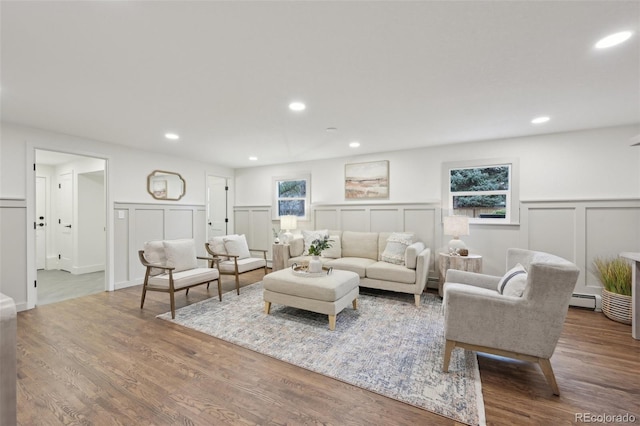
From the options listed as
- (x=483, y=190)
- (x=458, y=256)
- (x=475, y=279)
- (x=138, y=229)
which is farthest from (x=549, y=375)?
(x=138, y=229)

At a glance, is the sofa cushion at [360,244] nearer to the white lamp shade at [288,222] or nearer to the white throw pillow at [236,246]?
the white lamp shade at [288,222]

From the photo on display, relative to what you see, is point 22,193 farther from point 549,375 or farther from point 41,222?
point 549,375

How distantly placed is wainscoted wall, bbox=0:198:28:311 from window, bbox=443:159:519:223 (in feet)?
19.3

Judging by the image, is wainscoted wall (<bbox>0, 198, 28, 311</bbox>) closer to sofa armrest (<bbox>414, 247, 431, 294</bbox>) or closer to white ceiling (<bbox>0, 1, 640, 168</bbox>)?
white ceiling (<bbox>0, 1, 640, 168</bbox>)

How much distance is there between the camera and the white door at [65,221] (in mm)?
5551

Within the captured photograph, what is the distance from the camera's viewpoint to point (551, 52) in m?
1.83

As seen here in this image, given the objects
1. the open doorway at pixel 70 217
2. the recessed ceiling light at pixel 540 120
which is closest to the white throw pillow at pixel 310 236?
the recessed ceiling light at pixel 540 120

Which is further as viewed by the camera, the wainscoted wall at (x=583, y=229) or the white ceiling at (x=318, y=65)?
the wainscoted wall at (x=583, y=229)

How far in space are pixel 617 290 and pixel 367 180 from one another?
348 cm

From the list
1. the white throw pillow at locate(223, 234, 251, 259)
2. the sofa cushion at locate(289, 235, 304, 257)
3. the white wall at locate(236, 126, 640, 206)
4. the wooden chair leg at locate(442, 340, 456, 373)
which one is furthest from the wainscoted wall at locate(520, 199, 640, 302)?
the white throw pillow at locate(223, 234, 251, 259)

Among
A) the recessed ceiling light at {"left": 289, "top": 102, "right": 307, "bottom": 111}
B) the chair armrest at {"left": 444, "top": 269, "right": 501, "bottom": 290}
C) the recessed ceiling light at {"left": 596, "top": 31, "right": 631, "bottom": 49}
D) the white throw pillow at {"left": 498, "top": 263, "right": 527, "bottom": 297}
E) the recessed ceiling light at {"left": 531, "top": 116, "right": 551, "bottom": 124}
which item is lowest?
the chair armrest at {"left": 444, "top": 269, "right": 501, "bottom": 290}

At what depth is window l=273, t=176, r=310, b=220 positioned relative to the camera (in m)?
5.62

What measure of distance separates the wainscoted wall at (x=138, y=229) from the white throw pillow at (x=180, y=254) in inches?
55.2

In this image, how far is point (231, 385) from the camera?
6.30 feet
